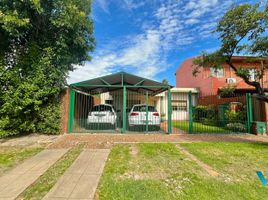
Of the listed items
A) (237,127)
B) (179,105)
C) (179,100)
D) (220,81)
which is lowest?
(237,127)

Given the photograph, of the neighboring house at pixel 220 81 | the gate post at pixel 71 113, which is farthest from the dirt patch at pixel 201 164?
the neighboring house at pixel 220 81

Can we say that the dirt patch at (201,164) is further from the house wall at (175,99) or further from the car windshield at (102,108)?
the house wall at (175,99)

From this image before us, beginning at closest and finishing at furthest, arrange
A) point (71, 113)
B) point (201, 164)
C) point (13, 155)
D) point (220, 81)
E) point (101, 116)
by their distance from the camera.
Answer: point (201, 164)
point (13, 155)
point (71, 113)
point (101, 116)
point (220, 81)

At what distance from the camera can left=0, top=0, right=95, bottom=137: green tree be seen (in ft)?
25.0

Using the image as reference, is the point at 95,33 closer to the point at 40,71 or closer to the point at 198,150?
the point at 40,71

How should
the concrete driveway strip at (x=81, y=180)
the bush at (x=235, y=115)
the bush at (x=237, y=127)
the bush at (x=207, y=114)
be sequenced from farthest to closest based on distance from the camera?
the bush at (x=207, y=114)
the bush at (x=235, y=115)
the bush at (x=237, y=127)
the concrete driveway strip at (x=81, y=180)

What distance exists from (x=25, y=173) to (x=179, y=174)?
3.89 metres

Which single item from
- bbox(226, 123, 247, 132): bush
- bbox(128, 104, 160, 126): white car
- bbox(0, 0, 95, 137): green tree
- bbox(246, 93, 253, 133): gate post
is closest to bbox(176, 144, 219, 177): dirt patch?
bbox(128, 104, 160, 126): white car

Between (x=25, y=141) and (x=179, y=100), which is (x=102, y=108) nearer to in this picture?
(x=25, y=141)

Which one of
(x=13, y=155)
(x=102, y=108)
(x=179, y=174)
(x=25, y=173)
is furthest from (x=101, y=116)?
(x=179, y=174)

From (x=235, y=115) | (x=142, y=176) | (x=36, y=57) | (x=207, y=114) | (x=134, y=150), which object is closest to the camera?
(x=142, y=176)

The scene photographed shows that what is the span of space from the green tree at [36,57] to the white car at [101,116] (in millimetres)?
1834

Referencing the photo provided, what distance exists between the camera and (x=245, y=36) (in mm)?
8047

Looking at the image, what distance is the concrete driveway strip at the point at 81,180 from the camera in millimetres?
3137
